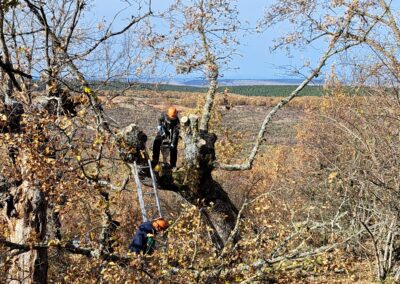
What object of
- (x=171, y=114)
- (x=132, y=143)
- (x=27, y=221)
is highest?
(x=171, y=114)

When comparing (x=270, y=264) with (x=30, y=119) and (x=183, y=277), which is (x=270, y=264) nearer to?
(x=183, y=277)

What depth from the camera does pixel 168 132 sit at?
35.1 ft

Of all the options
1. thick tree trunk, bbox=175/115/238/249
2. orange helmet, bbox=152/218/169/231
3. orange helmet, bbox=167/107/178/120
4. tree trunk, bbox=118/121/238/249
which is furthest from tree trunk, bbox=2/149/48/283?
orange helmet, bbox=167/107/178/120

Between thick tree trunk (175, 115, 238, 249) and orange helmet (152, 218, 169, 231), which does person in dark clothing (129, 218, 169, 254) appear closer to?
orange helmet (152, 218, 169, 231)

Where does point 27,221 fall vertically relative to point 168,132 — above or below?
below

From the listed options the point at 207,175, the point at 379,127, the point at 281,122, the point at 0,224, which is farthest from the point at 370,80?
the point at 281,122

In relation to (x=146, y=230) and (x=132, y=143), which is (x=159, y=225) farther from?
(x=132, y=143)

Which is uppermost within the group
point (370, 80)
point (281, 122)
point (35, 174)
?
point (370, 80)

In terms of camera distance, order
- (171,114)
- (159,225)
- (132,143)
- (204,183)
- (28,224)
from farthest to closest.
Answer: (204,183)
(171,114)
(132,143)
(28,224)
(159,225)

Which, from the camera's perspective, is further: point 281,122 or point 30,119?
point 281,122

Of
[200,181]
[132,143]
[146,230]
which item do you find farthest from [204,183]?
[146,230]

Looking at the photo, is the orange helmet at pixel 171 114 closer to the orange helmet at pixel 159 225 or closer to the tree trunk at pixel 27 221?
the orange helmet at pixel 159 225

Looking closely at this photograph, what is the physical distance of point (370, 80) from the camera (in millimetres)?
13289

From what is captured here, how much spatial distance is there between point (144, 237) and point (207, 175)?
8.11 feet
